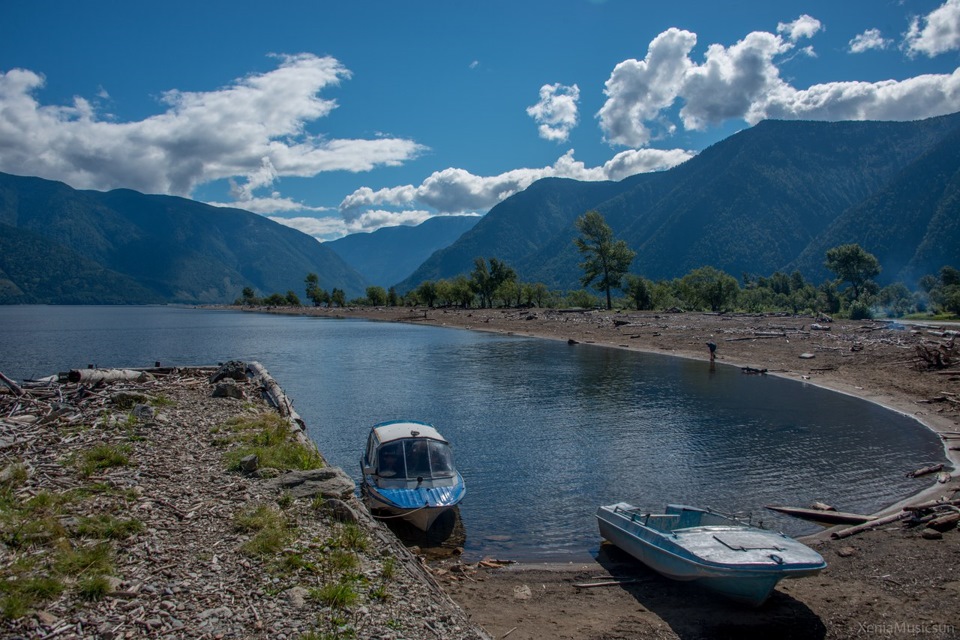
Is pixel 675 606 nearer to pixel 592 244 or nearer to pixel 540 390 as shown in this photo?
pixel 540 390

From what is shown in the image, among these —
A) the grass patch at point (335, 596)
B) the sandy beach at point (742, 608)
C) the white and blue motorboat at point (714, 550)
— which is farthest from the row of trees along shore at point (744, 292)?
the grass patch at point (335, 596)

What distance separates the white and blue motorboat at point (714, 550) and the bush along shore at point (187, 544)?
571 cm

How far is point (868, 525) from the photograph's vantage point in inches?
626

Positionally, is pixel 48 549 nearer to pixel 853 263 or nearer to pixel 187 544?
pixel 187 544

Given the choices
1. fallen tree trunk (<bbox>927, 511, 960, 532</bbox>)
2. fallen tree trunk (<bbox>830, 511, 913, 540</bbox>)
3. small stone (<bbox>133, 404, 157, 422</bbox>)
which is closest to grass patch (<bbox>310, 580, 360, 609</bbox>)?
small stone (<bbox>133, 404, 157, 422</bbox>)

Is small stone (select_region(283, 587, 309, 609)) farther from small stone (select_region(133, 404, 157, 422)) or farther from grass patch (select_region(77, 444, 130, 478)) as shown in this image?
small stone (select_region(133, 404, 157, 422))

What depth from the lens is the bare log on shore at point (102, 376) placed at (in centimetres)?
2314

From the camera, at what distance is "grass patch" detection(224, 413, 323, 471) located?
48.9 feet

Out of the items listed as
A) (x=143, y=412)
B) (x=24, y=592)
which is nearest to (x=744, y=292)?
(x=143, y=412)

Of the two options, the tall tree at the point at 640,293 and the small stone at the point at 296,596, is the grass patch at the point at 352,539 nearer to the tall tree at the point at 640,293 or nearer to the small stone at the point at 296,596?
the small stone at the point at 296,596

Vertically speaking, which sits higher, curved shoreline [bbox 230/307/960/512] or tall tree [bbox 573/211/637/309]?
tall tree [bbox 573/211/637/309]

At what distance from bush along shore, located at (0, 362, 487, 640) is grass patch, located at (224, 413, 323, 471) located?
76 millimetres

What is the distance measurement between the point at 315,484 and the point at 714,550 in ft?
30.0

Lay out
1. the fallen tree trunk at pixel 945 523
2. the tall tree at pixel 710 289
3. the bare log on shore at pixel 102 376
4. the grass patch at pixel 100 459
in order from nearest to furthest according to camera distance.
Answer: the grass patch at pixel 100 459 → the fallen tree trunk at pixel 945 523 → the bare log on shore at pixel 102 376 → the tall tree at pixel 710 289
